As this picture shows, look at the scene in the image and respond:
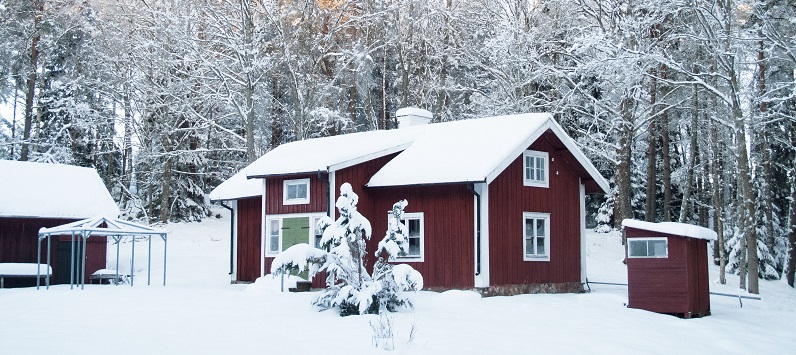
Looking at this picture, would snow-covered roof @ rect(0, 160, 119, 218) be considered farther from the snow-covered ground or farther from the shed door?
the snow-covered ground

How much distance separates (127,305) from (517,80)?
19339mm

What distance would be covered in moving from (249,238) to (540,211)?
29.0ft

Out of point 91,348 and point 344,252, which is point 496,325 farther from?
point 91,348

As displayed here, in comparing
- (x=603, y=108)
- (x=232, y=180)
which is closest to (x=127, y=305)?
(x=232, y=180)

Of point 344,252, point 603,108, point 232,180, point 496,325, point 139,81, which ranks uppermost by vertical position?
point 139,81

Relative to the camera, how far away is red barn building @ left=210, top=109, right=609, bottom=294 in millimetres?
19344

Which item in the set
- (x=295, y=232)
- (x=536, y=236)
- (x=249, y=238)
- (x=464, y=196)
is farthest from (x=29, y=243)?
(x=536, y=236)

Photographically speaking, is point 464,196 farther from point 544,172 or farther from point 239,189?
point 239,189

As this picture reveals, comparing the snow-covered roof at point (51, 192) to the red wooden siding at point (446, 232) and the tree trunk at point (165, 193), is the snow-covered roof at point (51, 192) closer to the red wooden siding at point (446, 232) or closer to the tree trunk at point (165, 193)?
the tree trunk at point (165, 193)

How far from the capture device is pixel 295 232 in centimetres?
2116

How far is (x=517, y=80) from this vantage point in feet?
103

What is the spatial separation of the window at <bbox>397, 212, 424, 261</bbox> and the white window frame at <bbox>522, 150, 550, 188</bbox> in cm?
292

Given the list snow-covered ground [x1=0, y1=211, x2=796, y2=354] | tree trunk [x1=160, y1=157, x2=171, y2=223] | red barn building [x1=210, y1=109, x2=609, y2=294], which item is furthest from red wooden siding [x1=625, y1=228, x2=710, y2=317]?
tree trunk [x1=160, y1=157, x2=171, y2=223]

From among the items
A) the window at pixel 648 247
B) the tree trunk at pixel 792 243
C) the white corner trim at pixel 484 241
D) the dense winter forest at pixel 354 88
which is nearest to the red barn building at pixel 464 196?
the white corner trim at pixel 484 241
